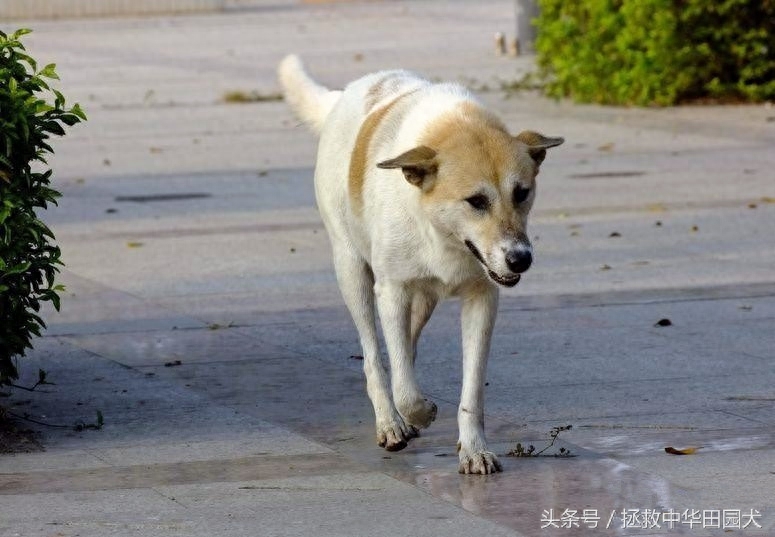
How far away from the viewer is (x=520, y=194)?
19.4ft

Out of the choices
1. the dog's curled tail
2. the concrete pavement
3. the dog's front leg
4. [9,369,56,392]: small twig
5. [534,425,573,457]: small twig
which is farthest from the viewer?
the dog's curled tail

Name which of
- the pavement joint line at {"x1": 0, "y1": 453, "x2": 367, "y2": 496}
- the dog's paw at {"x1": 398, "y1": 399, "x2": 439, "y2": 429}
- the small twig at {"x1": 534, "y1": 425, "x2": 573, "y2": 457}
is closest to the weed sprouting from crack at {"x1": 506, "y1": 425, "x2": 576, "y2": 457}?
the small twig at {"x1": 534, "y1": 425, "x2": 573, "y2": 457}

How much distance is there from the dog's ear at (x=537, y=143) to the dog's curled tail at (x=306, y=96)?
159cm

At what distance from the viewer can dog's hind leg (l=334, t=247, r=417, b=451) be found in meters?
6.46

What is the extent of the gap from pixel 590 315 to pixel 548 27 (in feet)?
37.0

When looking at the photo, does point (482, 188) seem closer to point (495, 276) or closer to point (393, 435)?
point (495, 276)

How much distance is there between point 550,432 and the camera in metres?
6.55

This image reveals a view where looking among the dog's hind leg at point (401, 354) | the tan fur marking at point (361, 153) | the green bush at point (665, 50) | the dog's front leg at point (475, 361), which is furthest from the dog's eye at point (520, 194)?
the green bush at point (665, 50)

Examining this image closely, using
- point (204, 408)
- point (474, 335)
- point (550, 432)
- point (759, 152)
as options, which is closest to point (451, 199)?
point (474, 335)

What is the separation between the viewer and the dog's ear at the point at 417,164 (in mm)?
5953

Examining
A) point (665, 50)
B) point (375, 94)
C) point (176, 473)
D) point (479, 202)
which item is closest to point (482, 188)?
point (479, 202)

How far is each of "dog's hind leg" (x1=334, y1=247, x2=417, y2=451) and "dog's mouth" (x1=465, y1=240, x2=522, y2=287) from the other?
0.89 metres

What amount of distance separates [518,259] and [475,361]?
64 centimetres

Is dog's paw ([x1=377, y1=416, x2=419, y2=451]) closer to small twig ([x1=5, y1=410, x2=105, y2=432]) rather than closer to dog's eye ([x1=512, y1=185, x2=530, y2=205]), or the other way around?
dog's eye ([x1=512, y1=185, x2=530, y2=205])
